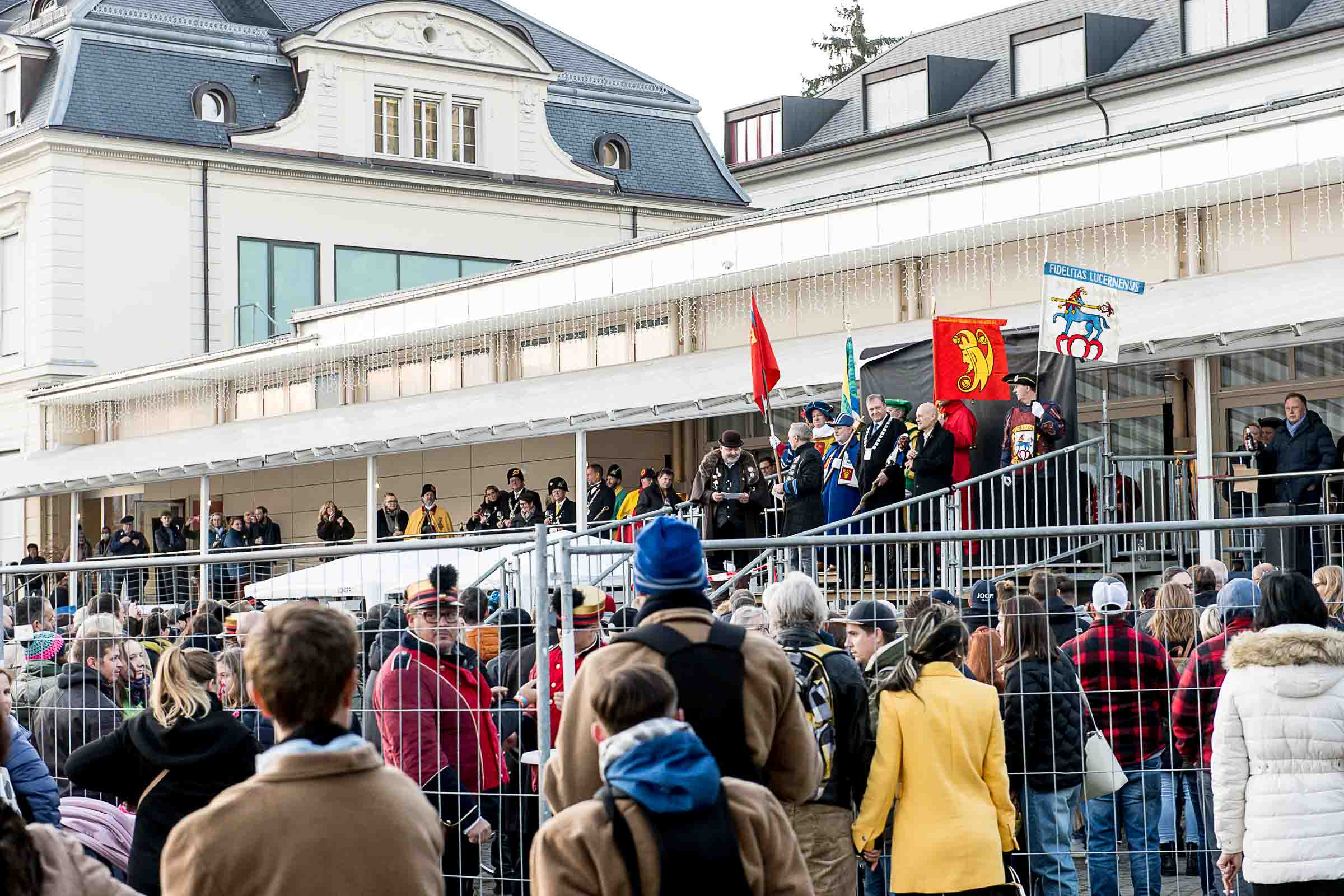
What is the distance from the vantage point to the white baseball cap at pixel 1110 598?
8195 millimetres

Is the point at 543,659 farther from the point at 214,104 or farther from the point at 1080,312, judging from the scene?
the point at 214,104

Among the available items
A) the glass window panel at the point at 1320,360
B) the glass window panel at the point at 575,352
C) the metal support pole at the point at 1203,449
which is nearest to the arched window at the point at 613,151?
the glass window panel at the point at 575,352

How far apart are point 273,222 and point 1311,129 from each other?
27029 mm

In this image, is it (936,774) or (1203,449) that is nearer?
(936,774)

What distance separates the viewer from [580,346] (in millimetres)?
28109

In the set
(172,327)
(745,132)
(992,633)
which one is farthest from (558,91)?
(992,633)

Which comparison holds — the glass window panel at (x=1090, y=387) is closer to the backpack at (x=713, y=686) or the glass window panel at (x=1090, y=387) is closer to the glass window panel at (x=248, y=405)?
the glass window panel at (x=248, y=405)

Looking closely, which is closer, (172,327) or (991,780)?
(991,780)

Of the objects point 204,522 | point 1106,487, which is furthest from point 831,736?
point 204,522

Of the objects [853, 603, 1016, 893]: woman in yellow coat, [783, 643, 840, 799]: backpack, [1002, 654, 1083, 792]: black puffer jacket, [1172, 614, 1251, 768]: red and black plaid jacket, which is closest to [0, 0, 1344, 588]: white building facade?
[1172, 614, 1251, 768]: red and black plaid jacket

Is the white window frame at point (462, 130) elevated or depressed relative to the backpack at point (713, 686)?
elevated

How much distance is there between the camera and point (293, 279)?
134 feet

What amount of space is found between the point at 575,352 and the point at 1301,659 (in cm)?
2201

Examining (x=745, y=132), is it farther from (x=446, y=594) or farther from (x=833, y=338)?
(x=446, y=594)
